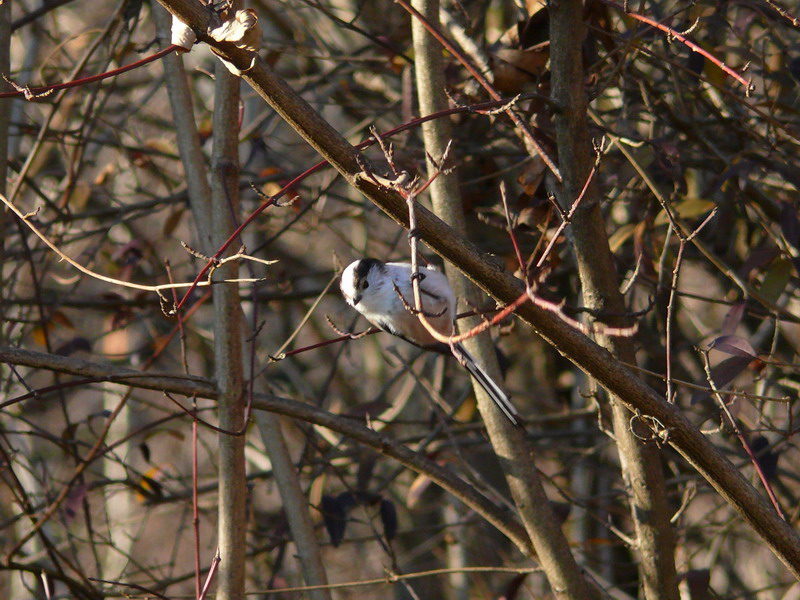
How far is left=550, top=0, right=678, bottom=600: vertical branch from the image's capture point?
2.11 meters

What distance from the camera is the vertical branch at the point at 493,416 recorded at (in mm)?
2262

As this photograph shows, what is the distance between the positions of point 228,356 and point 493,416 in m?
0.80

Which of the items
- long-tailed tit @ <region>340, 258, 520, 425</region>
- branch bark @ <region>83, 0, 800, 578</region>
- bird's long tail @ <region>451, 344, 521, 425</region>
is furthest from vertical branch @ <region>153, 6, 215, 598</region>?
branch bark @ <region>83, 0, 800, 578</region>

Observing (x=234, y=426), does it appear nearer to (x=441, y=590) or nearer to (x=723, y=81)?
(x=723, y=81)

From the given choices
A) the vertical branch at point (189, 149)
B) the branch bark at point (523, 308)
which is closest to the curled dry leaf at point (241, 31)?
the branch bark at point (523, 308)

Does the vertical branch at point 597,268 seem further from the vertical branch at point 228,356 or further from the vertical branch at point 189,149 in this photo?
the vertical branch at point 189,149

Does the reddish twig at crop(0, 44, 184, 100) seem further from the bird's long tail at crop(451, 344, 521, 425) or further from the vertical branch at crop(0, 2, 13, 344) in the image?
the bird's long tail at crop(451, 344, 521, 425)

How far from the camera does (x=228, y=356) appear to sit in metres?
2.17

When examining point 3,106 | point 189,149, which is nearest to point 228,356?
point 189,149

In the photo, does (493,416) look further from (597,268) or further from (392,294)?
(392,294)

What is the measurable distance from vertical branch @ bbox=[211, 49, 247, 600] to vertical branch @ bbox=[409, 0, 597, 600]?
1.93ft

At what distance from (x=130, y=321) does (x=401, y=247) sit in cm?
307

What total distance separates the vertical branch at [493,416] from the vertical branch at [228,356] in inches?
23.1

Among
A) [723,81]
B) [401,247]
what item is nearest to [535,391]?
[401,247]
